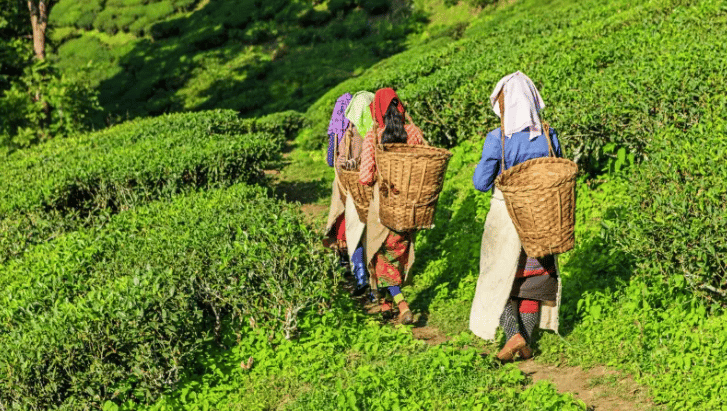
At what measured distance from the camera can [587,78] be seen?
8547mm

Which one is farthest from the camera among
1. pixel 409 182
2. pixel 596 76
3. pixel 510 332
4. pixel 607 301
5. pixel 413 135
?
pixel 596 76

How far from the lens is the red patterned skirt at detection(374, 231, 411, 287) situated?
260 inches

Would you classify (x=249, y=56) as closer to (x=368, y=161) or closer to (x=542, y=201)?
(x=368, y=161)

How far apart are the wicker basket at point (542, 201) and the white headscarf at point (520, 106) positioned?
0.32 metres

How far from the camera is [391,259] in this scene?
6.63 metres

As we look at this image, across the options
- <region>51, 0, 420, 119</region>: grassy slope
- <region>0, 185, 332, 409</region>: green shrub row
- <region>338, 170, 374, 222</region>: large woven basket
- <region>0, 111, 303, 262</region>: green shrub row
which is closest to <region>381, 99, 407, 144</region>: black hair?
<region>338, 170, 374, 222</region>: large woven basket

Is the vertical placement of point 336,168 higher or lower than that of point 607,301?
higher

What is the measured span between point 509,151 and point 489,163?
0.17 metres

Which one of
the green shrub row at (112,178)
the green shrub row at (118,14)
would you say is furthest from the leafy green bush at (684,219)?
the green shrub row at (118,14)

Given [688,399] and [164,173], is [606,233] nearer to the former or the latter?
[688,399]

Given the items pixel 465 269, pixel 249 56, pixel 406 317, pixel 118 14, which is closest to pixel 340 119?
pixel 465 269

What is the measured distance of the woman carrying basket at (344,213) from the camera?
713 cm

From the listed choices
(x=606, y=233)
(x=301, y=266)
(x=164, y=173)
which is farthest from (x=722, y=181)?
(x=164, y=173)

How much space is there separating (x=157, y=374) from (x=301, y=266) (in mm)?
1586
